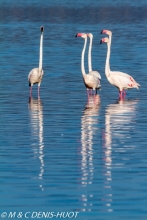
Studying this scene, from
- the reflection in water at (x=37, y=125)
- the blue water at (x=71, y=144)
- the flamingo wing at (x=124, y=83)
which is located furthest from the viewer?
the flamingo wing at (x=124, y=83)

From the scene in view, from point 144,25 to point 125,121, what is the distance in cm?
3615

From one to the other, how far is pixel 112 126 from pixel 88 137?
3.75 ft

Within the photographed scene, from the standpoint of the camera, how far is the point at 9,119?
16734 millimetres

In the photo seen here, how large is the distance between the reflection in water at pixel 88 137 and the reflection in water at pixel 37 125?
0.57m

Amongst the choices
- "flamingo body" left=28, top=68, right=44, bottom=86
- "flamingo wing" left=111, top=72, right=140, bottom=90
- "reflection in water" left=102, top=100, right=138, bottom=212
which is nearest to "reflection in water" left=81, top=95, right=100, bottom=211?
"reflection in water" left=102, top=100, right=138, bottom=212

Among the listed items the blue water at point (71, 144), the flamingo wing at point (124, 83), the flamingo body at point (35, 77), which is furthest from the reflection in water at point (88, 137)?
the flamingo body at point (35, 77)

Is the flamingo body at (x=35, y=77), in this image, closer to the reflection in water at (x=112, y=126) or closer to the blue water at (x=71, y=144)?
the blue water at (x=71, y=144)

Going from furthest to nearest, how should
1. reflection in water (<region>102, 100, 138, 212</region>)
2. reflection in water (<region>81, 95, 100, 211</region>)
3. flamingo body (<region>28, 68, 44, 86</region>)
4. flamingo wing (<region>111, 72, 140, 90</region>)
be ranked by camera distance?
flamingo body (<region>28, 68, 44, 86</region>)
flamingo wing (<region>111, 72, 140, 90</region>)
reflection in water (<region>81, 95, 100, 211</region>)
reflection in water (<region>102, 100, 138, 212</region>)

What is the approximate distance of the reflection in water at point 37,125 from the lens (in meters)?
13.3

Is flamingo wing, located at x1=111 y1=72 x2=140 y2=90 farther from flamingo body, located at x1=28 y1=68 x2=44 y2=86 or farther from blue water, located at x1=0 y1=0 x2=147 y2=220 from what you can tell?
flamingo body, located at x1=28 y1=68 x2=44 y2=86

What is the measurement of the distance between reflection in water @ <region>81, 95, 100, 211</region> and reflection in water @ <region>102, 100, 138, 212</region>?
20 cm

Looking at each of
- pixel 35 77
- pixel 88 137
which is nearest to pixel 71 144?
pixel 88 137

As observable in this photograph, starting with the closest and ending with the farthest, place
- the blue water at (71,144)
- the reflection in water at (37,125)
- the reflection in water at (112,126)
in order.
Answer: the blue water at (71,144) → the reflection in water at (112,126) → the reflection in water at (37,125)

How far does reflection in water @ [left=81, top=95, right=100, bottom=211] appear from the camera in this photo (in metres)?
11.8
